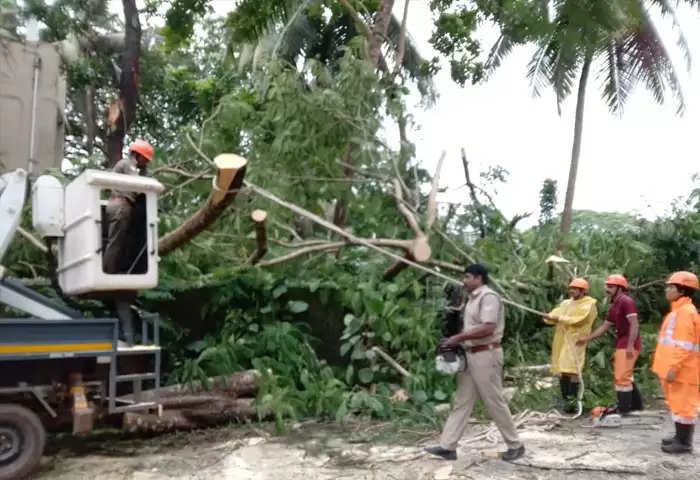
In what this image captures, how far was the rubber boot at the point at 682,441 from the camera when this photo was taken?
19.4 ft

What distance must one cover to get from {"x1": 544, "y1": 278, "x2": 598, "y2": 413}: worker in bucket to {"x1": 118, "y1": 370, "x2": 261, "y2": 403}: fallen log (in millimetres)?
3019

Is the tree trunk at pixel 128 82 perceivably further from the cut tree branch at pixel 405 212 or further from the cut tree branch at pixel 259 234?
the cut tree branch at pixel 405 212

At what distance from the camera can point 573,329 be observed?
25.0ft

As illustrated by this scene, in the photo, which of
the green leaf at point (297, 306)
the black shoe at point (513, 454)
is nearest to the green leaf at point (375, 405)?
the green leaf at point (297, 306)

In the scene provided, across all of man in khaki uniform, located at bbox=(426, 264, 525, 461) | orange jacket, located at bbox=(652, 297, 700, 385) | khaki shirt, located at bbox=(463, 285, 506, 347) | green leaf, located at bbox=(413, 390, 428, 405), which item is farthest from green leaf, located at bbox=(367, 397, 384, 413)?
orange jacket, located at bbox=(652, 297, 700, 385)

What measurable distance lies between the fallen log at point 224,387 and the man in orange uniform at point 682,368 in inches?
140

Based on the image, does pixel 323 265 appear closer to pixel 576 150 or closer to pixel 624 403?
pixel 624 403

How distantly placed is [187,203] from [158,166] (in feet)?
1.83

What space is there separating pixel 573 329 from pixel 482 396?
2531 millimetres

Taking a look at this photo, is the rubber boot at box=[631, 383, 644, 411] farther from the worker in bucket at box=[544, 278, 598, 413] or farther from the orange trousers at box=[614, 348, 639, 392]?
the worker in bucket at box=[544, 278, 598, 413]

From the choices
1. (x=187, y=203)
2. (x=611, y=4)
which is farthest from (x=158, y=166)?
(x=611, y=4)

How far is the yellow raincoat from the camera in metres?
7.56

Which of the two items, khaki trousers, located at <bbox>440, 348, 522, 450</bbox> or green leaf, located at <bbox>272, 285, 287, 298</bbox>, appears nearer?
khaki trousers, located at <bbox>440, 348, 522, 450</bbox>

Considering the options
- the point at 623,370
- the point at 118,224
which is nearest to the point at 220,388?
the point at 118,224
